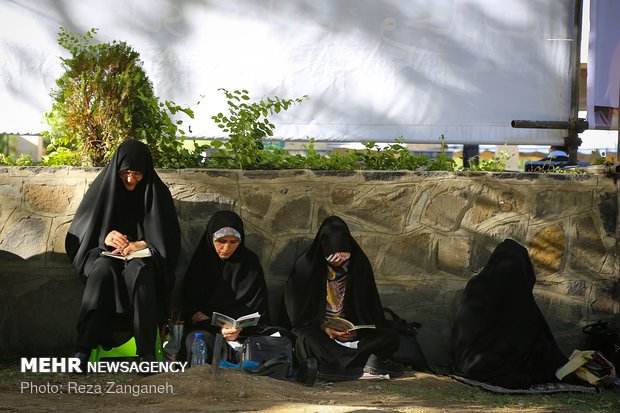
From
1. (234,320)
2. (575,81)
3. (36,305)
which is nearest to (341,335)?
(234,320)

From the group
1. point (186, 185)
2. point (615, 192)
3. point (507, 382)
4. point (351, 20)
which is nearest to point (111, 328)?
point (186, 185)

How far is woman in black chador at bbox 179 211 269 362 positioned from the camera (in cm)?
560

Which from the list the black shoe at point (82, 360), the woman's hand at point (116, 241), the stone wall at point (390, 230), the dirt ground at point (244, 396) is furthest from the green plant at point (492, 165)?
the black shoe at point (82, 360)

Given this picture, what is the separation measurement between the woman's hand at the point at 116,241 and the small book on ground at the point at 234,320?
68 centimetres

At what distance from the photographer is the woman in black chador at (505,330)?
5660mm

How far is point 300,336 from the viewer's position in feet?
18.2

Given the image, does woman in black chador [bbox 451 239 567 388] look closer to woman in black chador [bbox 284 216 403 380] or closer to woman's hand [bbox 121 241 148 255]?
woman in black chador [bbox 284 216 403 380]

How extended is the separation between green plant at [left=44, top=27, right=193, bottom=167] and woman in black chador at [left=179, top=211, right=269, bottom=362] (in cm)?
81

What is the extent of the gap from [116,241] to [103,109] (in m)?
1.03

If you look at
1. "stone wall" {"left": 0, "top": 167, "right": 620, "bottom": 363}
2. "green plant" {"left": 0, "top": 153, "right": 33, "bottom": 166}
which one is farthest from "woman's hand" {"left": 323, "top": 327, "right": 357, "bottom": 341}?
"green plant" {"left": 0, "top": 153, "right": 33, "bottom": 166}

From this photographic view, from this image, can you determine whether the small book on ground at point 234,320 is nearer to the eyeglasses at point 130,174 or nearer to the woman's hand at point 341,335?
the woman's hand at point 341,335

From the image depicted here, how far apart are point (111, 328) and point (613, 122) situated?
423cm

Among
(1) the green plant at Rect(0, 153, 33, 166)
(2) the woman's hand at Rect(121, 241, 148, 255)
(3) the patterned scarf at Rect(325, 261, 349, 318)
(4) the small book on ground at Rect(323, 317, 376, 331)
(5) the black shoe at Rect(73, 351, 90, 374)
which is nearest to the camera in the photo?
(5) the black shoe at Rect(73, 351, 90, 374)

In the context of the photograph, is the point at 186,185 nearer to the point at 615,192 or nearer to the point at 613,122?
the point at 615,192
